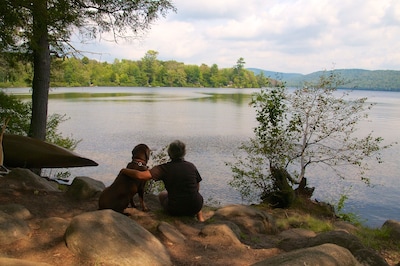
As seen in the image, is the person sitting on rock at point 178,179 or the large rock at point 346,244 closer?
the large rock at point 346,244

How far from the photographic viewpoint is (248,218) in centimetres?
594

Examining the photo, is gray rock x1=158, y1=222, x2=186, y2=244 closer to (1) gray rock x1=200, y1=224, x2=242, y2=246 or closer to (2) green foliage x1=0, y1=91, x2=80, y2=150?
(1) gray rock x1=200, y1=224, x2=242, y2=246

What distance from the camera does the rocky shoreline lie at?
3.26 metres

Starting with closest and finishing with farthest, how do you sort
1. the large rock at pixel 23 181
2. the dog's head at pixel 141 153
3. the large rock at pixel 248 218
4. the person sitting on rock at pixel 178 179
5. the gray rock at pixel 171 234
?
the gray rock at pixel 171 234, the person sitting on rock at pixel 178 179, the dog's head at pixel 141 153, the large rock at pixel 248 218, the large rock at pixel 23 181

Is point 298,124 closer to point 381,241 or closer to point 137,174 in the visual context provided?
point 381,241

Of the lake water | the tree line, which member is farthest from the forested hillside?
the lake water

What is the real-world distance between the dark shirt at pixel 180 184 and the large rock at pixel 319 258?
1.97 meters

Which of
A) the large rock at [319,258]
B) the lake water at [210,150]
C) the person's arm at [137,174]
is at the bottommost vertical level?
the lake water at [210,150]

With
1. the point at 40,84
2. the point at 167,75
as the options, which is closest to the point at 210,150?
the point at 40,84

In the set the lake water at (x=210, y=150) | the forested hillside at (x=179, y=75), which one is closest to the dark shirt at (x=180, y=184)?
the lake water at (x=210, y=150)

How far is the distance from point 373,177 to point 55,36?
1289cm

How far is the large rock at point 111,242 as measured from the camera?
327cm

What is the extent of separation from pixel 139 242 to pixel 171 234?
79 centimetres

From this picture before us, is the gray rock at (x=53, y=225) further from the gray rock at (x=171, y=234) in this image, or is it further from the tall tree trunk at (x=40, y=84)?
the tall tree trunk at (x=40, y=84)
